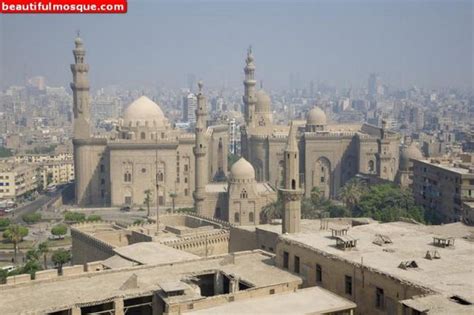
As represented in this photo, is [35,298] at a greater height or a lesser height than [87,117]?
lesser

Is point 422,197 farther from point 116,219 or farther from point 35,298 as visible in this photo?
point 35,298

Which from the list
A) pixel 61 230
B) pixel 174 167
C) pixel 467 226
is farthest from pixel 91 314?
pixel 174 167

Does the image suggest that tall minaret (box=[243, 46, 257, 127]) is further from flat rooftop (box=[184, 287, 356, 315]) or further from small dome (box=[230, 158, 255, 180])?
flat rooftop (box=[184, 287, 356, 315])

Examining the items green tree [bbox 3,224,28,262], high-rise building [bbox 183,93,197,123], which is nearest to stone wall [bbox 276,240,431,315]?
green tree [bbox 3,224,28,262]

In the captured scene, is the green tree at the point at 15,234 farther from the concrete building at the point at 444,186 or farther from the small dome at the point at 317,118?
the small dome at the point at 317,118

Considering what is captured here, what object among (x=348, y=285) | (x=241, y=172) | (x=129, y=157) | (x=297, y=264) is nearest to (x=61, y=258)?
(x=241, y=172)

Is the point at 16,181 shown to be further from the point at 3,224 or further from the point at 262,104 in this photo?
the point at 262,104

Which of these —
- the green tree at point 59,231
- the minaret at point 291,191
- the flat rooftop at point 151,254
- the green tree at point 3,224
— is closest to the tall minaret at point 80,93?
the green tree at point 3,224
